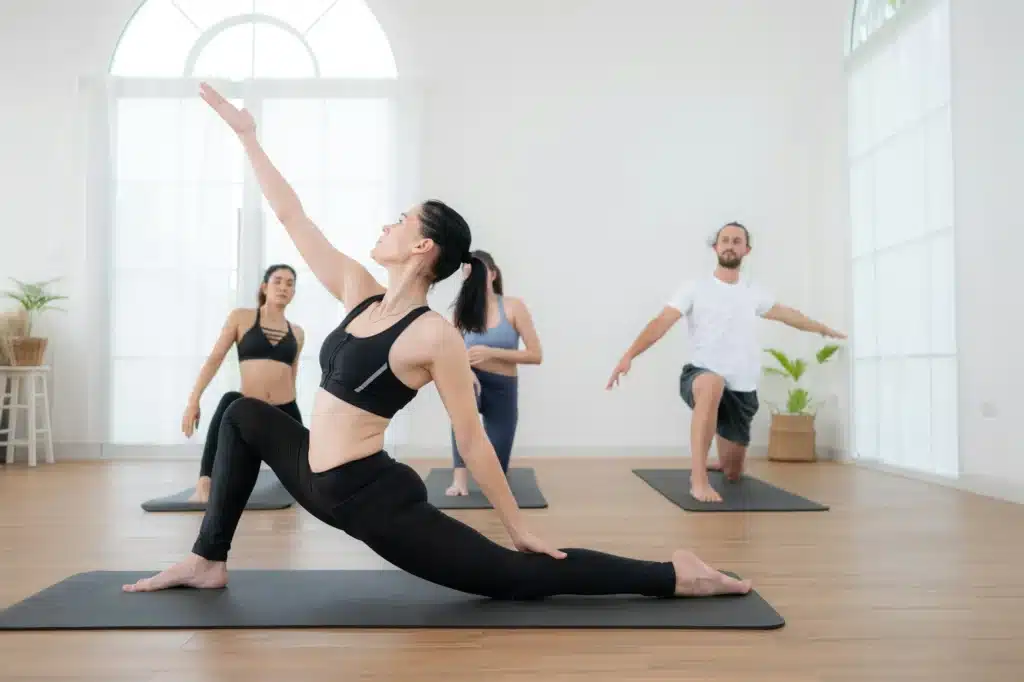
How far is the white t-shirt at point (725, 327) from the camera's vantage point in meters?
4.07

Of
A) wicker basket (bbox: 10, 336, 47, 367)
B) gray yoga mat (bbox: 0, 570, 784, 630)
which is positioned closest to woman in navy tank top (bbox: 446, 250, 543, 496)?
gray yoga mat (bbox: 0, 570, 784, 630)

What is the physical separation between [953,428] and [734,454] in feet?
3.77

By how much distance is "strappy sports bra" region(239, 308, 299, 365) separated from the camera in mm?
4090

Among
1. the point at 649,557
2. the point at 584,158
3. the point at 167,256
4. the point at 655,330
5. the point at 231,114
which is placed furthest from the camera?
the point at 584,158

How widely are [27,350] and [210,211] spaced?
1.46m

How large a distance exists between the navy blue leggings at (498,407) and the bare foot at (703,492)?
85cm

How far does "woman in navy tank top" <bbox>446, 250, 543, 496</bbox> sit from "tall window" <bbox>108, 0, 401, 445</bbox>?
2.00 meters

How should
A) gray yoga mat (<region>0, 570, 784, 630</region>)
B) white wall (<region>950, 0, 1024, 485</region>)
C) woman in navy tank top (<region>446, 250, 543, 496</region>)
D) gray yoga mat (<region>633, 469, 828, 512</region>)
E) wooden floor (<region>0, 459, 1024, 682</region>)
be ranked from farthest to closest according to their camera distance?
woman in navy tank top (<region>446, 250, 543, 496</region>) < white wall (<region>950, 0, 1024, 485</region>) < gray yoga mat (<region>633, 469, 828, 512</region>) < gray yoga mat (<region>0, 570, 784, 630</region>) < wooden floor (<region>0, 459, 1024, 682</region>)

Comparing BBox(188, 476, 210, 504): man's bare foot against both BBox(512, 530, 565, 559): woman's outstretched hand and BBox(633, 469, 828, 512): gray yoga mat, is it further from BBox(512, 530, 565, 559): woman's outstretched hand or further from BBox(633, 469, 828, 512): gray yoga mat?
BBox(512, 530, 565, 559): woman's outstretched hand

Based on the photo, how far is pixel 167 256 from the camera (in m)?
6.01

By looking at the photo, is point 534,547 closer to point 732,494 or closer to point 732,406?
point 732,494

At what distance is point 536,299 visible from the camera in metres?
6.09

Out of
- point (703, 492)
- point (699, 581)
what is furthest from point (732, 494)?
point (699, 581)

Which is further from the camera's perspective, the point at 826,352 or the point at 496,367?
the point at 826,352
